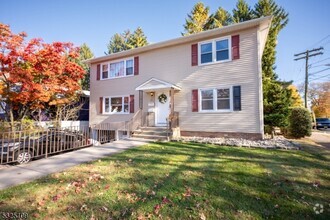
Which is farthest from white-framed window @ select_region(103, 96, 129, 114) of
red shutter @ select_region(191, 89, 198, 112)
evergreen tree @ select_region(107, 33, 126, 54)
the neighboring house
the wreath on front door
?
evergreen tree @ select_region(107, 33, 126, 54)

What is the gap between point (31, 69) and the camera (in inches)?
460

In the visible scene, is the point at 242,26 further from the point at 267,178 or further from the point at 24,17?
the point at 24,17

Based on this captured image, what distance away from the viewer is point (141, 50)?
13242 mm

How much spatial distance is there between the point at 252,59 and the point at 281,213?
28.3ft

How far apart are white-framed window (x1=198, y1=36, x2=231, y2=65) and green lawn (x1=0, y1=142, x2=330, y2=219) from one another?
270 inches

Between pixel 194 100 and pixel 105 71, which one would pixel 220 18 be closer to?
pixel 105 71

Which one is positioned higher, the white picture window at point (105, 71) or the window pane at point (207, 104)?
the white picture window at point (105, 71)

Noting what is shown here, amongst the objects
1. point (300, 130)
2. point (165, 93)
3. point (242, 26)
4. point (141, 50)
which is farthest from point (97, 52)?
point (300, 130)

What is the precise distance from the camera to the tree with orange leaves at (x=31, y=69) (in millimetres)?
11156

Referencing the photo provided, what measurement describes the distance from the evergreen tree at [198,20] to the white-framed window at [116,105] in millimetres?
17124

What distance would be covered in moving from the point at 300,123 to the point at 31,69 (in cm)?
1810

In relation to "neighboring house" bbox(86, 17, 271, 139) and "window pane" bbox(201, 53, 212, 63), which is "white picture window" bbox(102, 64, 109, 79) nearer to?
"neighboring house" bbox(86, 17, 271, 139)

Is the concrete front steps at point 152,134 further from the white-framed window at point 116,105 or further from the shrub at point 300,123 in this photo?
the shrub at point 300,123

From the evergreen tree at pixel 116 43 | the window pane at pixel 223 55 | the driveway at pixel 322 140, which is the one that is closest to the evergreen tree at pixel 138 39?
the evergreen tree at pixel 116 43
